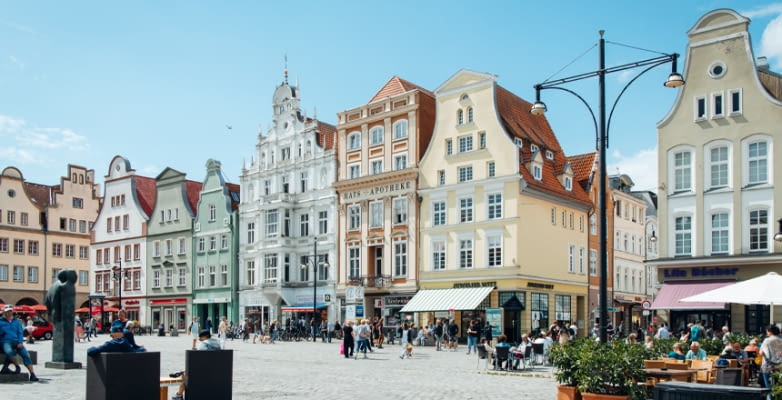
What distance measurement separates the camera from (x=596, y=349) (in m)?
13.6

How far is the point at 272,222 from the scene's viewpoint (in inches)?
2259

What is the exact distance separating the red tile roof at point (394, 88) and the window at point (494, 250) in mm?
11347

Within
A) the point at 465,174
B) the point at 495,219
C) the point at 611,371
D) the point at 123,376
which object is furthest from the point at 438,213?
the point at 123,376

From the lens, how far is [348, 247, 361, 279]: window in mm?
52250

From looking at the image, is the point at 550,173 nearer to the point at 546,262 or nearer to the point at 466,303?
the point at 546,262

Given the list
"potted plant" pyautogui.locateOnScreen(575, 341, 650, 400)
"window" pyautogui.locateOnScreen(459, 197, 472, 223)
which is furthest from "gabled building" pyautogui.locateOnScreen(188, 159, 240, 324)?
"potted plant" pyautogui.locateOnScreen(575, 341, 650, 400)

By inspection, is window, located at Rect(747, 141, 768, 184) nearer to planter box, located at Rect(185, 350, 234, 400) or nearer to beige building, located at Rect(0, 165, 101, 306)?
planter box, located at Rect(185, 350, 234, 400)

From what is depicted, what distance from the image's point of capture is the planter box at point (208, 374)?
40.3 ft

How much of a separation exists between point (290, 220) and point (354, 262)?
22.3 feet

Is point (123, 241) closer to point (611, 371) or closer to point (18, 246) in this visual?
point (18, 246)

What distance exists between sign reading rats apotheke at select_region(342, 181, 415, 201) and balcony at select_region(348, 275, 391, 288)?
16.6ft

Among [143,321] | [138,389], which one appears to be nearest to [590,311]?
[143,321]

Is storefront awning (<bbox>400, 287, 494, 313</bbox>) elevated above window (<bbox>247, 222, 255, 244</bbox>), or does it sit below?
below

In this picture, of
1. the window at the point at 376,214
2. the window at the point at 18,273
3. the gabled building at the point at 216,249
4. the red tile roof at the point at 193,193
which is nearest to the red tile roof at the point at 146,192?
the red tile roof at the point at 193,193
